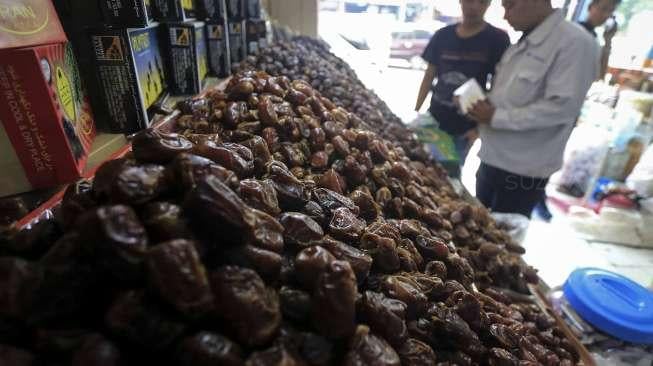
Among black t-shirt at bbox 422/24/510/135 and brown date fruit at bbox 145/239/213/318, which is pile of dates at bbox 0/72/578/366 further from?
black t-shirt at bbox 422/24/510/135

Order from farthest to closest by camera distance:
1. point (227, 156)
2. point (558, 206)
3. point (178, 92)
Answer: point (558, 206) < point (178, 92) < point (227, 156)

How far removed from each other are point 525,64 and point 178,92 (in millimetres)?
2018

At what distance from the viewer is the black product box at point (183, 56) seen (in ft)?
4.61

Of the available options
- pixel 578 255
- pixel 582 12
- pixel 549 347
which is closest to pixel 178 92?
pixel 549 347

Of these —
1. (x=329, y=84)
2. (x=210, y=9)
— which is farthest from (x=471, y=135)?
(x=210, y=9)

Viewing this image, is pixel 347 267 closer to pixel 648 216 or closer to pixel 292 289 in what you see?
pixel 292 289

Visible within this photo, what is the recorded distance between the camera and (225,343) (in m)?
0.52

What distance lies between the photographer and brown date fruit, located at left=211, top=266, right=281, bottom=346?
54cm

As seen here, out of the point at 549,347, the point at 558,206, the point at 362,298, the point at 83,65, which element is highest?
the point at 83,65

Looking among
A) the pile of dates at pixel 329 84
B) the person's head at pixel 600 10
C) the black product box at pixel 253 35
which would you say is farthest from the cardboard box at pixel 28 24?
the person's head at pixel 600 10

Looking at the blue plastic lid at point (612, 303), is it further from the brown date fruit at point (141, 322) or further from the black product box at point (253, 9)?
the black product box at point (253, 9)

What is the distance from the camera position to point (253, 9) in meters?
2.36

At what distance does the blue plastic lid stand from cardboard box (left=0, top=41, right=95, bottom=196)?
6.35 feet

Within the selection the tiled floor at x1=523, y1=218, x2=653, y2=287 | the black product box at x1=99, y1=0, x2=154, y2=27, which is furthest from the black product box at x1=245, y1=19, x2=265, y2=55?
the tiled floor at x1=523, y1=218, x2=653, y2=287
